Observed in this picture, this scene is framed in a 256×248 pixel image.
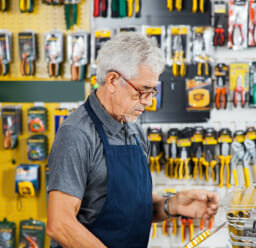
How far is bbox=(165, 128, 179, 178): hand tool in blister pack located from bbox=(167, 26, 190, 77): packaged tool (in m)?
0.50

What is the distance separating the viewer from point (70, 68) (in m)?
3.09

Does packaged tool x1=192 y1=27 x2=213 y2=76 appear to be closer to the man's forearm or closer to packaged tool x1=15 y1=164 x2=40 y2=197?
packaged tool x1=15 y1=164 x2=40 y2=197

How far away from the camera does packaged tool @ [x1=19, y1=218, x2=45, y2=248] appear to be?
10.2ft

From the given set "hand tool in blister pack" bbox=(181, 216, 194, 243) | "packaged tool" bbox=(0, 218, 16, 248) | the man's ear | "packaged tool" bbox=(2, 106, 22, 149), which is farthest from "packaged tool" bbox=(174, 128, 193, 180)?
the man's ear

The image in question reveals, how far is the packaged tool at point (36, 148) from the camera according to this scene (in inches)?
120

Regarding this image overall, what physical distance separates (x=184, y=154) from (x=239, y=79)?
0.78 m

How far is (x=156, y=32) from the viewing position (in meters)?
2.96

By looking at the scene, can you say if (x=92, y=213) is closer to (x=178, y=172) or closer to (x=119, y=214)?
(x=119, y=214)

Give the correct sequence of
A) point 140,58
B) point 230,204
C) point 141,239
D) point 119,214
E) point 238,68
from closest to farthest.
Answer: point 230,204 → point 140,58 → point 119,214 → point 141,239 → point 238,68

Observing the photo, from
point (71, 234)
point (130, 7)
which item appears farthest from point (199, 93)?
point (71, 234)

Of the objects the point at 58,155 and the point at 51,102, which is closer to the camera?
the point at 58,155

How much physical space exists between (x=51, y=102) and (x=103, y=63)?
1731 millimetres

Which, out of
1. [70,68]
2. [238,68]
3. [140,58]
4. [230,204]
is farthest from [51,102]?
[230,204]

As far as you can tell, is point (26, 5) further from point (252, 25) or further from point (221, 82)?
point (252, 25)
